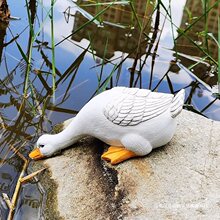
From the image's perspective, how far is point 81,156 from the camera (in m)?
1.39

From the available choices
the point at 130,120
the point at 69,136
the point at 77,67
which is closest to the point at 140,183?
the point at 130,120

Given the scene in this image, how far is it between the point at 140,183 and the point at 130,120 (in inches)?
6.4

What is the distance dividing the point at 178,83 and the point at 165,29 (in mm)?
603

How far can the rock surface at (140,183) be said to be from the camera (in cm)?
118

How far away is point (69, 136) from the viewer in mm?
1400

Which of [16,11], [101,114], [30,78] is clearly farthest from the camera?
[16,11]

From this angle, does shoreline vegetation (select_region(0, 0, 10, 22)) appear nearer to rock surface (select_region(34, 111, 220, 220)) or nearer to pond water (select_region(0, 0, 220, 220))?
pond water (select_region(0, 0, 220, 220))

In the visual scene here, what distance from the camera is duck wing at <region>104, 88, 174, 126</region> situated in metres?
1.29

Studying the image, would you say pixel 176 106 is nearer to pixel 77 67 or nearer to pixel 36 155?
pixel 36 155

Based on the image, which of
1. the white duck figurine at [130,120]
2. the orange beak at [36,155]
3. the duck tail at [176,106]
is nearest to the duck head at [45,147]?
the orange beak at [36,155]

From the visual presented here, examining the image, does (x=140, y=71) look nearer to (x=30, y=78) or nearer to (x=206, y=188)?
(x=30, y=78)

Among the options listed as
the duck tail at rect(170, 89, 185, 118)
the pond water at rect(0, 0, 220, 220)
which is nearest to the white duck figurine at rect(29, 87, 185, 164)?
the duck tail at rect(170, 89, 185, 118)

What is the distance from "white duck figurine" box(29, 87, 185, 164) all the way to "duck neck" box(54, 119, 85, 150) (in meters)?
0.02

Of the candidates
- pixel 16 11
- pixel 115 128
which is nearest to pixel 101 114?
pixel 115 128
